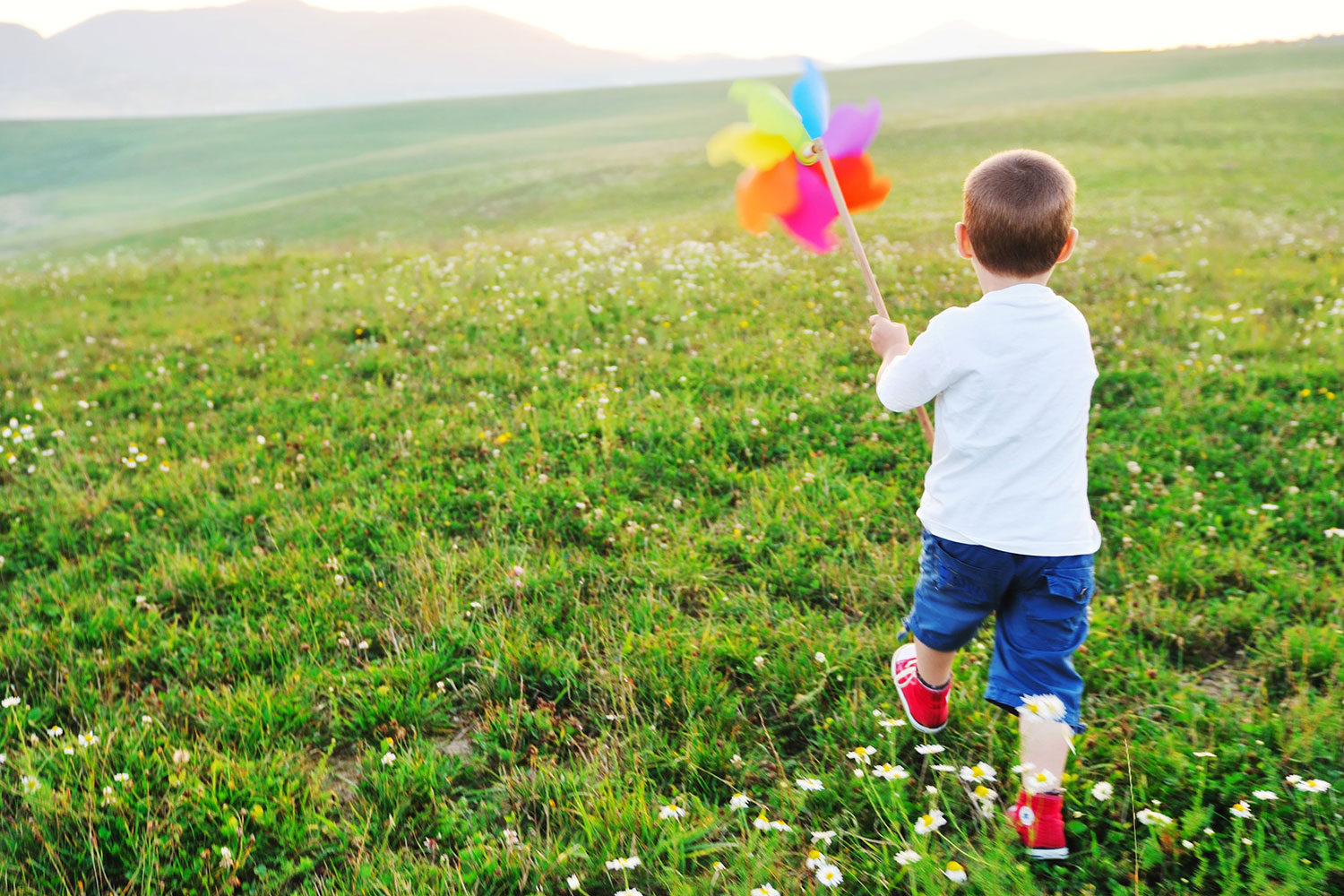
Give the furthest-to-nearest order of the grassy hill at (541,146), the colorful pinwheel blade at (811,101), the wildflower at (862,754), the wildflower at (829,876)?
1. the grassy hill at (541,146)
2. the colorful pinwheel blade at (811,101)
3. the wildflower at (862,754)
4. the wildflower at (829,876)

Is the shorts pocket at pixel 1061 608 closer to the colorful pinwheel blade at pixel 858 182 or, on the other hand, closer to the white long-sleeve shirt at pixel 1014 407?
the white long-sleeve shirt at pixel 1014 407

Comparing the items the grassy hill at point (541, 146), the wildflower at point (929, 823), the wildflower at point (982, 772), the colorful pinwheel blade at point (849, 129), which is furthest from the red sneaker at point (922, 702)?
the grassy hill at point (541, 146)

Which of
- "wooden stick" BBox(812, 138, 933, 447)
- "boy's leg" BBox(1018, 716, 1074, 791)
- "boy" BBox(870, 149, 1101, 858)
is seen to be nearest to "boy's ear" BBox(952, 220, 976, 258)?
"boy" BBox(870, 149, 1101, 858)

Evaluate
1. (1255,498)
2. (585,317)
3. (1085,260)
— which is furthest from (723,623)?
(1085,260)

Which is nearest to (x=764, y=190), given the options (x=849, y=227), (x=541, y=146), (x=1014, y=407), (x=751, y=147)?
(x=751, y=147)

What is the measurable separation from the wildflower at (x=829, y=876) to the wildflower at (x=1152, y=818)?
0.89 m

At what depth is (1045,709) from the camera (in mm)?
2408

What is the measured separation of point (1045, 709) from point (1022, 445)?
2.55 ft

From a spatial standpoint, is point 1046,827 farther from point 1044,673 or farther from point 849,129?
point 849,129

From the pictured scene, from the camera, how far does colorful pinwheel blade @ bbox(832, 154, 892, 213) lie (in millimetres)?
3125

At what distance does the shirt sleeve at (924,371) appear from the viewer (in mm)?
2375

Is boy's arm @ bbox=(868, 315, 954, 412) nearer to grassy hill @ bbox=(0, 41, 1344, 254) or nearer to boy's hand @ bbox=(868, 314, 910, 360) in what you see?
boy's hand @ bbox=(868, 314, 910, 360)

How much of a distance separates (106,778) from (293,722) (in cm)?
58

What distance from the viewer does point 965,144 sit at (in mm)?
27516
